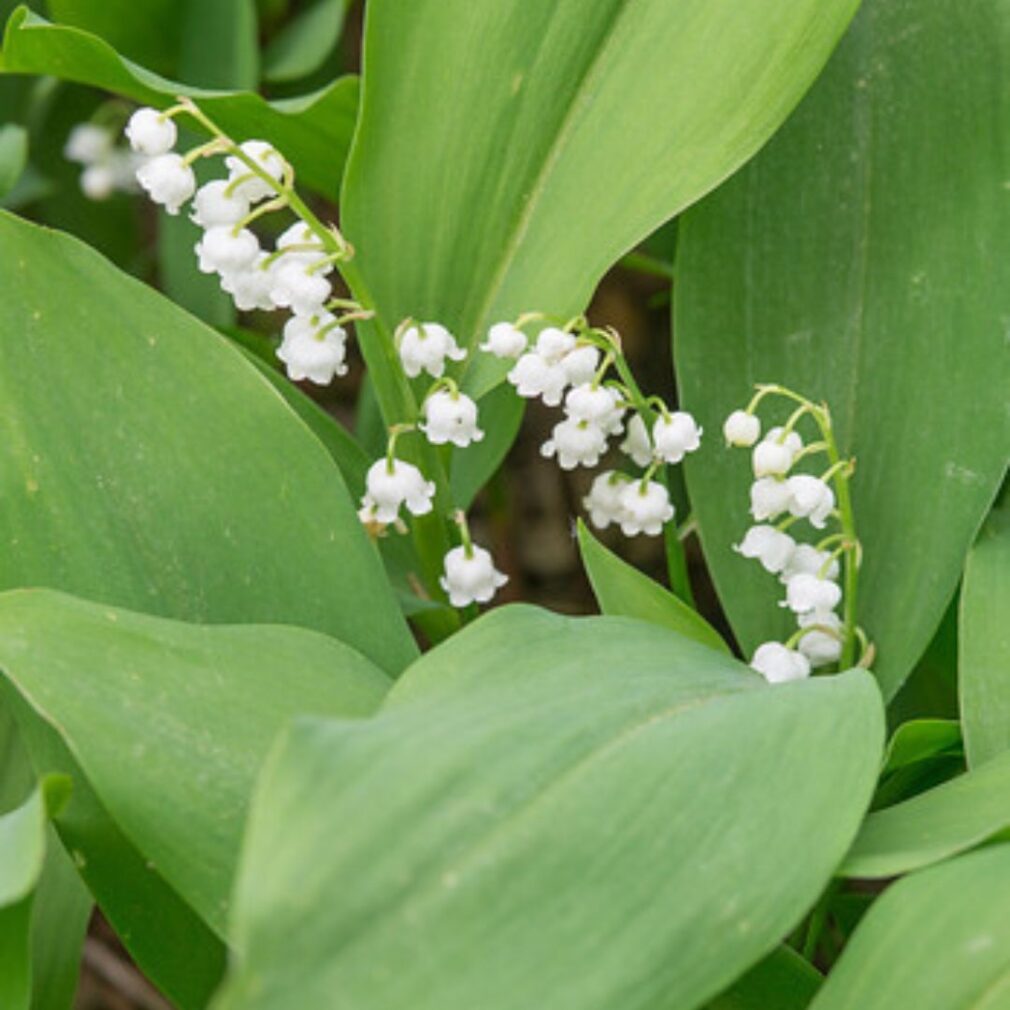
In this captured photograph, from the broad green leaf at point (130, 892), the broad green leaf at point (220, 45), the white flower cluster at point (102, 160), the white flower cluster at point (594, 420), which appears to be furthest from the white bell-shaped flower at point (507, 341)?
the white flower cluster at point (102, 160)

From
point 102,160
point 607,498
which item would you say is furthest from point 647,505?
point 102,160

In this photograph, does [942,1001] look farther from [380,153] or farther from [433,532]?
[380,153]

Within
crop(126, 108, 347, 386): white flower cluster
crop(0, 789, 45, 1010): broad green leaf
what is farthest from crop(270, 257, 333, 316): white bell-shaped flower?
crop(0, 789, 45, 1010): broad green leaf

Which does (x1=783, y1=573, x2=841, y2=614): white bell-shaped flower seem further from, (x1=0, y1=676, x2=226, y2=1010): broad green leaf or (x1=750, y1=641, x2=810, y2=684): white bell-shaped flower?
(x1=0, y1=676, x2=226, y2=1010): broad green leaf

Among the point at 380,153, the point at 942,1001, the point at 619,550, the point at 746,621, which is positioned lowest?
the point at 619,550

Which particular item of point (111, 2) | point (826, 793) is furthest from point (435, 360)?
point (111, 2)
